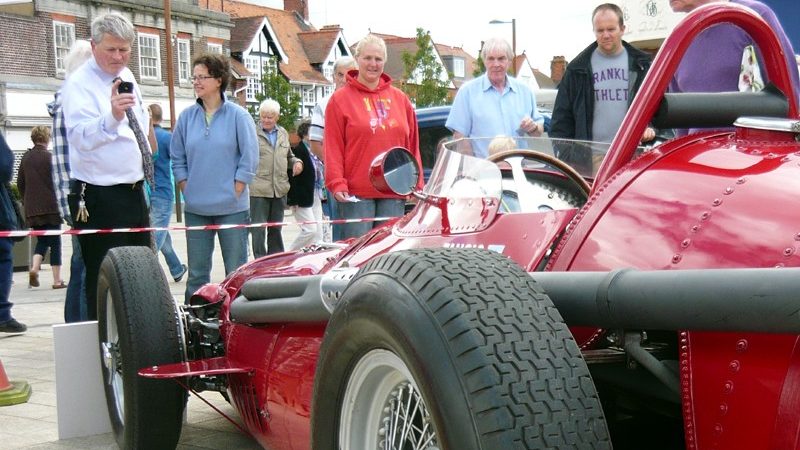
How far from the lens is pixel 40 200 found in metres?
10.7

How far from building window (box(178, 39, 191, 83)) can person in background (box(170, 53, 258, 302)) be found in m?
36.7

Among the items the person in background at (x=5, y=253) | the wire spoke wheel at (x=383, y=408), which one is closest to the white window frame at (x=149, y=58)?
the person in background at (x=5, y=253)

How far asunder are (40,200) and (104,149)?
18.6 feet

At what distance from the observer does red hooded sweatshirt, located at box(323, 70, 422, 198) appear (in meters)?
6.18

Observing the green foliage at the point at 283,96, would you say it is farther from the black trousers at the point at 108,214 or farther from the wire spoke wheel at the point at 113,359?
the wire spoke wheel at the point at 113,359

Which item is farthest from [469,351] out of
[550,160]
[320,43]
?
[320,43]

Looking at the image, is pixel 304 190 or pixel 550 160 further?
pixel 304 190

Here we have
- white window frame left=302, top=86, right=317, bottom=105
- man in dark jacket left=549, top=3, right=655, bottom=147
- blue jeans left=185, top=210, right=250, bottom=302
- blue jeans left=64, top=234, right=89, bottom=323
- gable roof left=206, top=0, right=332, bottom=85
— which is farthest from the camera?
white window frame left=302, top=86, right=317, bottom=105

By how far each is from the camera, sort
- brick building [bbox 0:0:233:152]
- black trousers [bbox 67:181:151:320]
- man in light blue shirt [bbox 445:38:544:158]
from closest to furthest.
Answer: black trousers [bbox 67:181:151:320] < man in light blue shirt [bbox 445:38:544:158] < brick building [bbox 0:0:233:152]

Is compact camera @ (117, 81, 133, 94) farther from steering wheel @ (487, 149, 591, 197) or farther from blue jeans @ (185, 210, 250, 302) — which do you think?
steering wheel @ (487, 149, 591, 197)

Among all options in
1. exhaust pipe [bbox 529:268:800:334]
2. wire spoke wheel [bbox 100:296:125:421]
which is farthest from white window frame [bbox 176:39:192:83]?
exhaust pipe [bbox 529:268:800:334]

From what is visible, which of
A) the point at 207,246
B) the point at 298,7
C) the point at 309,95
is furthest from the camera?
the point at 298,7

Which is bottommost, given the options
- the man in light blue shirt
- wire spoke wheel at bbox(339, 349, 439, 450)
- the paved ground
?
the paved ground

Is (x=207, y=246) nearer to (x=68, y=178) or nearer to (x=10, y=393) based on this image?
(x=68, y=178)
